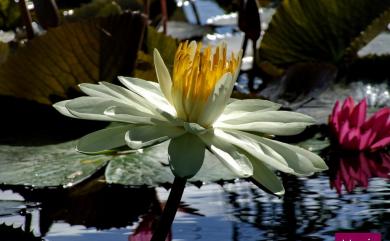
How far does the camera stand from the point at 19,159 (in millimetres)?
1514

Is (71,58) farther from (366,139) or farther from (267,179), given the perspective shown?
(267,179)

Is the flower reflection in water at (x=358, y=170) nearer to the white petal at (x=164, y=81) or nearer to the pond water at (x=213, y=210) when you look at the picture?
the pond water at (x=213, y=210)

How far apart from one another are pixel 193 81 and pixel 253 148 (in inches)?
4.4

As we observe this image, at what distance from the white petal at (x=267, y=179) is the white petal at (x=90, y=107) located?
15 cm

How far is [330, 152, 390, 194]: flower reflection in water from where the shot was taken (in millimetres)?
1487

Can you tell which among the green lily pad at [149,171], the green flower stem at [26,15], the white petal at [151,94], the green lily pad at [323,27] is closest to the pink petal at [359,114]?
the green lily pad at [149,171]

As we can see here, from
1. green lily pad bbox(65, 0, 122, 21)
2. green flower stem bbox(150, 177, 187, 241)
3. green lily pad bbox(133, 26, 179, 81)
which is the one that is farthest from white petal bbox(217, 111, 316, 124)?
green lily pad bbox(65, 0, 122, 21)

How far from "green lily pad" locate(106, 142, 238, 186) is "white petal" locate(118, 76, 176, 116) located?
1.45ft

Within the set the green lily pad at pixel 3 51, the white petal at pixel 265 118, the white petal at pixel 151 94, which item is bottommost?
the green lily pad at pixel 3 51

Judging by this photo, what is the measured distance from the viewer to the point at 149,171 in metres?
1.45

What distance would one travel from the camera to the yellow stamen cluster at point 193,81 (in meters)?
0.92

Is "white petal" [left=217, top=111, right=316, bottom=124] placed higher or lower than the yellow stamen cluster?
lower

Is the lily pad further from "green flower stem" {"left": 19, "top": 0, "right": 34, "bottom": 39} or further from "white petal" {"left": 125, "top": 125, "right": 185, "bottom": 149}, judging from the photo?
"white petal" {"left": 125, "top": 125, "right": 185, "bottom": 149}

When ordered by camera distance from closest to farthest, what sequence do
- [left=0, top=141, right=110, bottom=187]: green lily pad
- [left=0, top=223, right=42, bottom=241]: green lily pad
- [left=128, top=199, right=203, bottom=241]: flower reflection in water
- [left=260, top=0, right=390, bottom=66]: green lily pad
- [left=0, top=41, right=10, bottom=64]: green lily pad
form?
[left=0, top=223, right=42, bottom=241]: green lily pad, [left=128, top=199, right=203, bottom=241]: flower reflection in water, [left=0, top=141, right=110, bottom=187]: green lily pad, [left=0, top=41, right=10, bottom=64]: green lily pad, [left=260, top=0, right=390, bottom=66]: green lily pad
